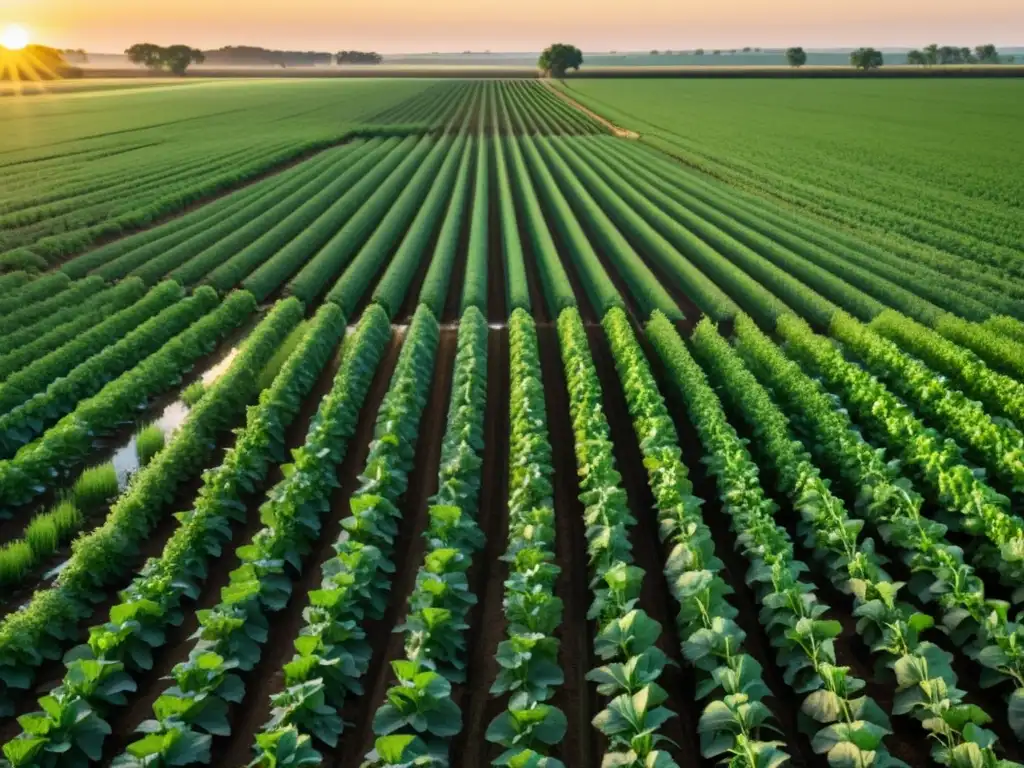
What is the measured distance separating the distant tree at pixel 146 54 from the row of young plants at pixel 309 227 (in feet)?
490

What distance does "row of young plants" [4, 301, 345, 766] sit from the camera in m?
7.07

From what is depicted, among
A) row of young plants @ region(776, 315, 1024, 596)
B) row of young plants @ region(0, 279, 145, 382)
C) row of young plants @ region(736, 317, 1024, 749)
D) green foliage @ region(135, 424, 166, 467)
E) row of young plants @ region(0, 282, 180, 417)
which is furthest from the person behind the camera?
row of young plants @ region(0, 279, 145, 382)

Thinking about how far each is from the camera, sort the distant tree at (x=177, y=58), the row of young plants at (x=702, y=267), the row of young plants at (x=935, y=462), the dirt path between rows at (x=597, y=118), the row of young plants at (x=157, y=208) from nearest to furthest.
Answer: the row of young plants at (x=935, y=462) < the row of young plants at (x=702, y=267) < the row of young plants at (x=157, y=208) < the dirt path between rows at (x=597, y=118) < the distant tree at (x=177, y=58)

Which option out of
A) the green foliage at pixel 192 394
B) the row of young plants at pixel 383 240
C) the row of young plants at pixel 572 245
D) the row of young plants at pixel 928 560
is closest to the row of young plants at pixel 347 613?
the green foliage at pixel 192 394

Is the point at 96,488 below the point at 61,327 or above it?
below

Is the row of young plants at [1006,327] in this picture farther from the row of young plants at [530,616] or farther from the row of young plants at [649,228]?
the row of young plants at [530,616]

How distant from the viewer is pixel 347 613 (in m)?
8.93

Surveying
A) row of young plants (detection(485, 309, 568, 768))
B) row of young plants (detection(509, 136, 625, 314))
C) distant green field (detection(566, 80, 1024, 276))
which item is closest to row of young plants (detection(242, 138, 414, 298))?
row of young plants (detection(509, 136, 625, 314))

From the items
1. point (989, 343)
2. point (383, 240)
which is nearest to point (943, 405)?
point (989, 343)

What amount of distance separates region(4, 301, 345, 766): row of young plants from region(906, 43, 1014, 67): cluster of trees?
626ft

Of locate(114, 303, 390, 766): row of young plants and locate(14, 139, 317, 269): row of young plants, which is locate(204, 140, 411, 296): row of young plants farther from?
locate(114, 303, 390, 766): row of young plants

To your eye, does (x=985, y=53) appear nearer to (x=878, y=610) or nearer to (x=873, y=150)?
(x=873, y=150)

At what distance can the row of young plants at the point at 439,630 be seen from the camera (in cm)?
725

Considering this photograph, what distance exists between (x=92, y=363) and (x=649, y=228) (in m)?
18.9
